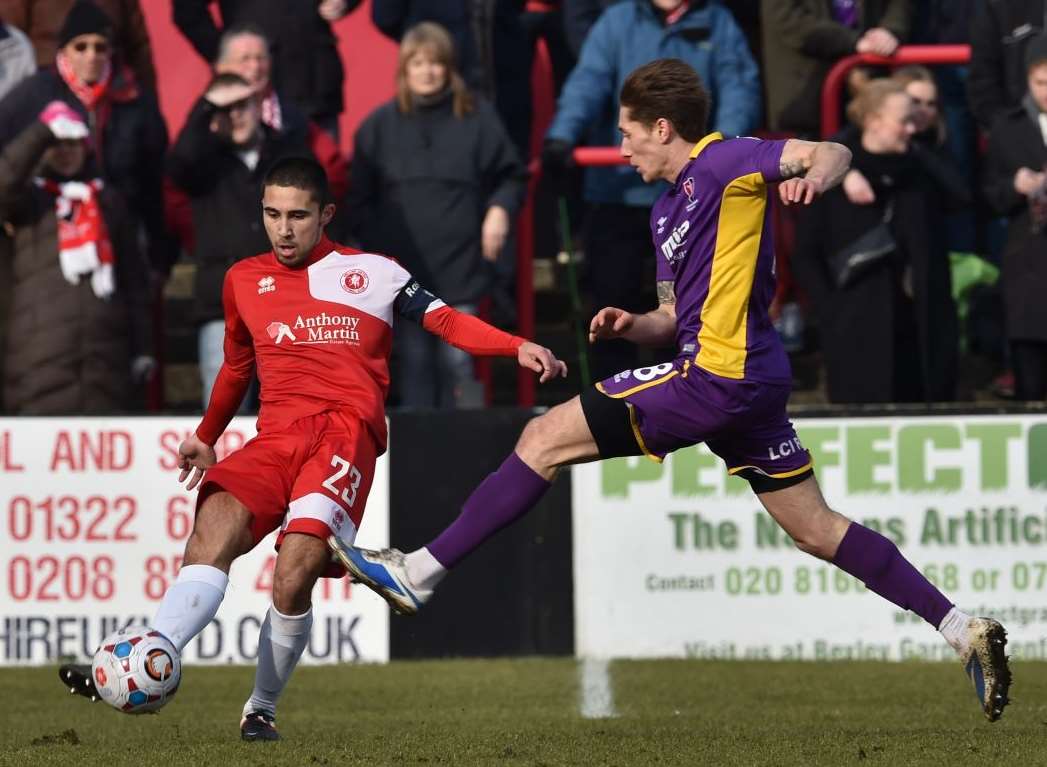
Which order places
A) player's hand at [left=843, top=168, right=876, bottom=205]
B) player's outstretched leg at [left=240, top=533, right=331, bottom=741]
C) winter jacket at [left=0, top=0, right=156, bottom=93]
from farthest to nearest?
winter jacket at [left=0, top=0, right=156, bottom=93] → player's hand at [left=843, top=168, right=876, bottom=205] → player's outstretched leg at [left=240, top=533, right=331, bottom=741]

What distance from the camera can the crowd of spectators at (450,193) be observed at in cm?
1037

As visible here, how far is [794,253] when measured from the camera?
424 inches

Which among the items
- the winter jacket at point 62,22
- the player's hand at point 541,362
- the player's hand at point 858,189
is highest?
the winter jacket at point 62,22

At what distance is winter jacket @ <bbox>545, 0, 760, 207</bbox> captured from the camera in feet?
35.3

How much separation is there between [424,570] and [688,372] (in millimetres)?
1105

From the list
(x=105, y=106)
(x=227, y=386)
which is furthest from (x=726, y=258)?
(x=105, y=106)

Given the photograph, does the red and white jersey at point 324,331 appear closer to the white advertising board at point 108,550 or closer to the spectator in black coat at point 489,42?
the white advertising board at point 108,550

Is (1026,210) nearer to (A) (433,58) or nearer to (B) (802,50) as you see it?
(B) (802,50)

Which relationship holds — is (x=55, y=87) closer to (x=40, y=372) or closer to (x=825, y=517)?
(x=40, y=372)

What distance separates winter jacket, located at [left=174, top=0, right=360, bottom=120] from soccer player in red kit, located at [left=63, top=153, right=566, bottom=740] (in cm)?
438

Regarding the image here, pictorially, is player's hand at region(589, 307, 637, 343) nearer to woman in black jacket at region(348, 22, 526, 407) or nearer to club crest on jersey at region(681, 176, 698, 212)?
club crest on jersey at region(681, 176, 698, 212)

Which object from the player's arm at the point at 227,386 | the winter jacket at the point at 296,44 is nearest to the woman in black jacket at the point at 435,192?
the winter jacket at the point at 296,44

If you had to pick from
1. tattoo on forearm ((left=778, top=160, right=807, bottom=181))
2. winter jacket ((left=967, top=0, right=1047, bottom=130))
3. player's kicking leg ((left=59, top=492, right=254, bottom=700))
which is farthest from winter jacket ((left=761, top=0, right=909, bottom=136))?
player's kicking leg ((left=59, top=492, right=254, bottom=700))

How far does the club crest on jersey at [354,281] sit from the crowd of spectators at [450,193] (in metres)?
3.34
